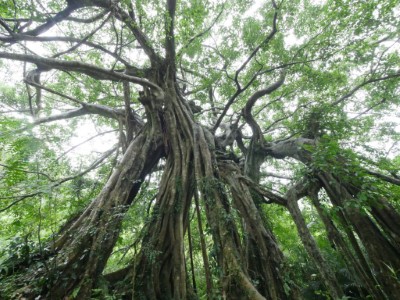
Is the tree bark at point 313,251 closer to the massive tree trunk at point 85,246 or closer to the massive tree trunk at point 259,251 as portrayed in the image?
the massive tree trunk at point 259,251

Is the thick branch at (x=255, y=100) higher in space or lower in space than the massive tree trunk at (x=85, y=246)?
higher

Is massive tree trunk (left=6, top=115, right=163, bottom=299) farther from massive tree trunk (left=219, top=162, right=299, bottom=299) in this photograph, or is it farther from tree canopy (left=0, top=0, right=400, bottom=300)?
massive tree trunk (left=219, top=162, right=299, bottom=299)

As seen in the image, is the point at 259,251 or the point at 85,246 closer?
the point at 85,246

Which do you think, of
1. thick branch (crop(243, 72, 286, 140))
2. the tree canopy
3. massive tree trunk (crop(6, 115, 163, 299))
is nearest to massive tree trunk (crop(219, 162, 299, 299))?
the tree canopy

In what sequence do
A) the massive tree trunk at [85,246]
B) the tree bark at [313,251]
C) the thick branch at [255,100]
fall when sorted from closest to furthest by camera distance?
the massive tree trunk at [85,246] → the tree bark at [313,251] → the thick branch at [255,100]

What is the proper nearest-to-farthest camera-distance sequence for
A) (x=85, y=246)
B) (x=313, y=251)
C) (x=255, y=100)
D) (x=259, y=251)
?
(x=85, y=246) → (x=313, y=251) → (x=259, y=251) → (x=255, y=100)

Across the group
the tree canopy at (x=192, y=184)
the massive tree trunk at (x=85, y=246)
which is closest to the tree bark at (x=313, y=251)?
the tree canopy at (x=192, y=184)

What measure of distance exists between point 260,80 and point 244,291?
4.47m

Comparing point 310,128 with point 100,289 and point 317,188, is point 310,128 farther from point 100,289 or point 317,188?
point 100,289

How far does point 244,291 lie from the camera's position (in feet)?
5.89

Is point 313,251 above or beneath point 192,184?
beneath

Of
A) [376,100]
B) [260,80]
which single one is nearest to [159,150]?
[260,80]

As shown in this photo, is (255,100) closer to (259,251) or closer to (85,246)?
(259,251)

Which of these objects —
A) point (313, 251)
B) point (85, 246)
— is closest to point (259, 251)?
point (313, 251)
